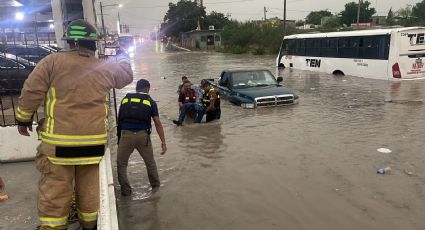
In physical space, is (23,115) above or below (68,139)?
above

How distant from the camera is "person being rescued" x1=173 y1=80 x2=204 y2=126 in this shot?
10.3m

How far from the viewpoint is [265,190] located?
580 cm

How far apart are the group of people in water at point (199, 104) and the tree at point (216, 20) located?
76.5 meters

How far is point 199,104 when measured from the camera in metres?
10.5

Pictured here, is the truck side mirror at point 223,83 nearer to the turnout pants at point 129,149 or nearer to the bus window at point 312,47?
the turnout pants at point 129,149

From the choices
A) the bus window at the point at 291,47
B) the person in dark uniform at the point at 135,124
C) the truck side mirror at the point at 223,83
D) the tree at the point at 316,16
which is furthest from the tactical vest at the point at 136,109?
the tree at the point at 316,16

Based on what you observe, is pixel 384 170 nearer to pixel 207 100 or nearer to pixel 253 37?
pixel 207 100

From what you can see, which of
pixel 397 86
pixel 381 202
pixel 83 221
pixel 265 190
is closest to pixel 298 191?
pixel 265 190

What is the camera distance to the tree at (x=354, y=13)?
73688 mm

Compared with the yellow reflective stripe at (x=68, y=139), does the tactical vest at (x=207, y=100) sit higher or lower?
lower

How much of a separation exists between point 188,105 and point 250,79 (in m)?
3.17

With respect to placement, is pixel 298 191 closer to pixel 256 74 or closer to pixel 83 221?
pixel 83 221

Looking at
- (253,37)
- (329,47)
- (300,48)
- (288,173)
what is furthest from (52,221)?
(253,37)

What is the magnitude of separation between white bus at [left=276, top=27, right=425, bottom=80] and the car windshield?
21.2ft
